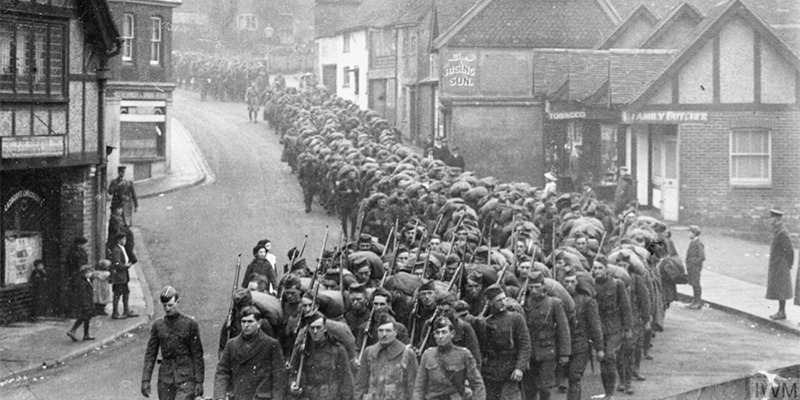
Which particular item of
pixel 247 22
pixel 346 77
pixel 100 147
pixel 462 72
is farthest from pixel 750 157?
pixel 247 22

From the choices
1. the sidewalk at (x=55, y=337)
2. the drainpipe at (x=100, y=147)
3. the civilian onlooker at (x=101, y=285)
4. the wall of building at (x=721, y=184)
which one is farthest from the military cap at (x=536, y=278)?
the wall of building at (x=721, y=184)

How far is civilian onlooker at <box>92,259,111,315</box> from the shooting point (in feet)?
58.9

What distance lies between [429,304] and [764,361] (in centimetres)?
639

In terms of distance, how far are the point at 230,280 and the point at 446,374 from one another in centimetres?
1186

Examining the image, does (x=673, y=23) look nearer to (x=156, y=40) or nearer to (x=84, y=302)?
(x=156, y=40)

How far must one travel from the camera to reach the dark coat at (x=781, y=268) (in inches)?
725

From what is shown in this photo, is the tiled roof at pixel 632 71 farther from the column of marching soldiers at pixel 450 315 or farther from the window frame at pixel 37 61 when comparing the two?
the window frame at pixel 37 61

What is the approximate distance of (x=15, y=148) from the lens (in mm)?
17844

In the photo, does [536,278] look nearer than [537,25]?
Yes

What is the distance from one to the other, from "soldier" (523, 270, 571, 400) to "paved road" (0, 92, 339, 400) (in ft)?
14.4

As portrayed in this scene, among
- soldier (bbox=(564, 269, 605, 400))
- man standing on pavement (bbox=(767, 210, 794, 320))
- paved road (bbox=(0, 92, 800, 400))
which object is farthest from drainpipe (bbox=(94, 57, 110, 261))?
man standing on pavement (bbox=(767, 210, 794, 320))

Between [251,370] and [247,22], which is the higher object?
[247,22]

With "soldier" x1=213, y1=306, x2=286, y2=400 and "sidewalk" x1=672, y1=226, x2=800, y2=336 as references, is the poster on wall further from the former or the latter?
"sidewalk" x1=672, y1=226, x2=800, y2=336

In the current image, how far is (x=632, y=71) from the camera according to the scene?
2980 centimetres
